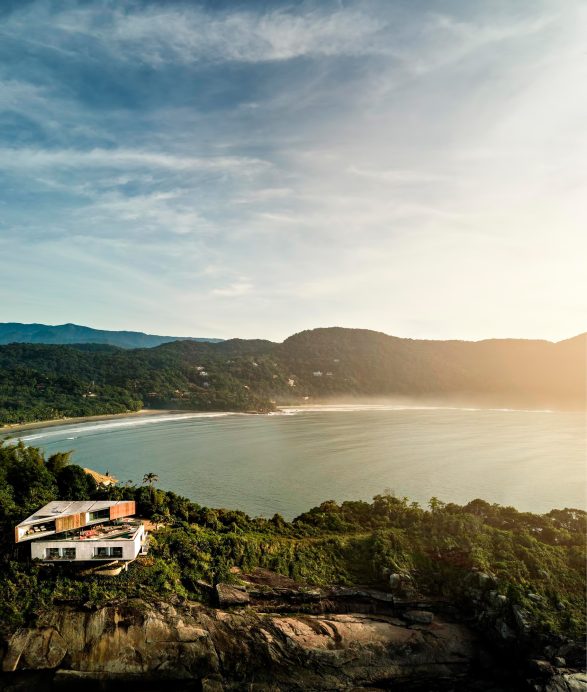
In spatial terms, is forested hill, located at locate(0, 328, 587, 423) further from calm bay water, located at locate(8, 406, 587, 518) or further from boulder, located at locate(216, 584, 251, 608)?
boulder, located at locate(216, 584, 251, 608)

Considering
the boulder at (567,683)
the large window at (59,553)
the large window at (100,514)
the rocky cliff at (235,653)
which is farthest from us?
the large window at (100,514)

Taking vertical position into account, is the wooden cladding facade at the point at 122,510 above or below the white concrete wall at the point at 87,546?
above

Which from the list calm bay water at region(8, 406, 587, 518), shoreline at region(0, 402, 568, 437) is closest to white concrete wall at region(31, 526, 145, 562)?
calm bay water at region(8, 406, 587, 518)

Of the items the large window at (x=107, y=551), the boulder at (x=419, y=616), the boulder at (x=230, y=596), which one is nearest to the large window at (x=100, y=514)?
the large window at (x=107, y=551)

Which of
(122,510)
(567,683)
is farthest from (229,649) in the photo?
(567,683)

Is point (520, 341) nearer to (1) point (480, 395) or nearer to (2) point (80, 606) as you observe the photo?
(1) point (480, 395)

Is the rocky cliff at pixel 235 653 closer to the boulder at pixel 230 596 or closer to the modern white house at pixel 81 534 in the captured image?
the boulder at pixel 230 596

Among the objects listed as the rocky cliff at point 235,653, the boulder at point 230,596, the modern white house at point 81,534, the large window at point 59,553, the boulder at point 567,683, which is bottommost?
the boulder at point 567,683
